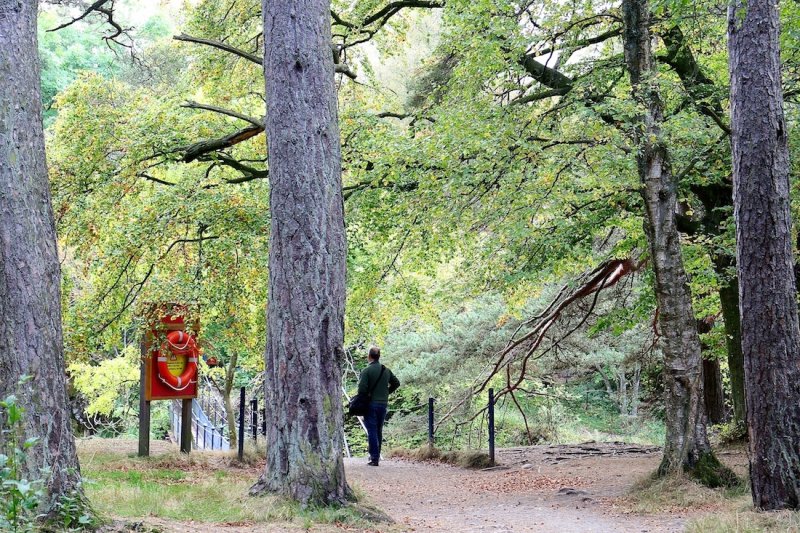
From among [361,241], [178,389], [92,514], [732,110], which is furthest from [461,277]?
[92,514]

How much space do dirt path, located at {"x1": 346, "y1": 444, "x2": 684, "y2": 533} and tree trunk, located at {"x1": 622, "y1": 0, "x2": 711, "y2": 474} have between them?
1056 mm

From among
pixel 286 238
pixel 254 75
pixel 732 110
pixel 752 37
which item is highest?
pixel 254 75

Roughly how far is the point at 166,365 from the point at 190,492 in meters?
4.41

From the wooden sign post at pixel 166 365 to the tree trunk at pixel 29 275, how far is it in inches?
258

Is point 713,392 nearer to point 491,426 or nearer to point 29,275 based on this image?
point 491,426

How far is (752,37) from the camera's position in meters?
6.45

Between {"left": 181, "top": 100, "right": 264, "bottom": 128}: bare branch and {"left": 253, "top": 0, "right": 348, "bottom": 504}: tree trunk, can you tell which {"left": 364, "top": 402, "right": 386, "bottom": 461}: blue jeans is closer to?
{"left": 181, "top": 100, "right": 264, "bottom": 128}: bare branch

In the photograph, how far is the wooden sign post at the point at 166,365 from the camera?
11.5m

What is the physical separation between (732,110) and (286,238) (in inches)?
154

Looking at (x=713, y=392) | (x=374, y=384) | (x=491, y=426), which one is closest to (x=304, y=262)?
(x=374, y=384)

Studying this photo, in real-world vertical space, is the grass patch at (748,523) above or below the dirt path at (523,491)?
above

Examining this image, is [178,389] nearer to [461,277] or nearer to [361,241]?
[361,241]

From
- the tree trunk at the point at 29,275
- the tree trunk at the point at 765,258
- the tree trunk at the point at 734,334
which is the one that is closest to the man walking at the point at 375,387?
the tree trunk at the point at 734,334

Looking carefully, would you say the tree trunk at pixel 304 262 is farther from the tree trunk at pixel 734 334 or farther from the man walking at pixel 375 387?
the tree trunk at pixel 734 334
